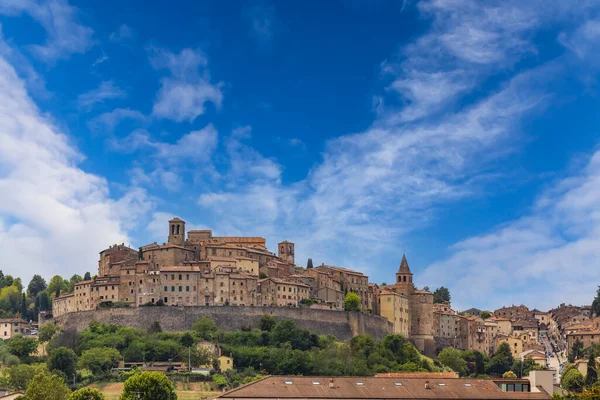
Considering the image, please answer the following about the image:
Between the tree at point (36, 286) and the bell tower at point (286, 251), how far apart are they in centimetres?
4855

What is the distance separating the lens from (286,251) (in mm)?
131625

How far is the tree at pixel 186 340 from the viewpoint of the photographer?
100 m

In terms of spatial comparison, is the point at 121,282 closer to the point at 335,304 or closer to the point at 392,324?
the point at 335,304

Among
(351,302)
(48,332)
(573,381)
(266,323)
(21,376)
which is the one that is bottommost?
(573,381)

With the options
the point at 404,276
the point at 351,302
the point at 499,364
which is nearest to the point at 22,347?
the point at 351,302

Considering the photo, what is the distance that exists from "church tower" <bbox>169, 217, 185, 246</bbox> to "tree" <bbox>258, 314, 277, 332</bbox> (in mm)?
17619

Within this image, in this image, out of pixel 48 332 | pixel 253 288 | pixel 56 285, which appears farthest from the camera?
pixel 56 285

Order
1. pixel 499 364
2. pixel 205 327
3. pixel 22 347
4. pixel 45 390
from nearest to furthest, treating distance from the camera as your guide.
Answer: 1. pixel 45 390
2. pixel 22 347
3. pixel 205 327
4. pixel 499 364

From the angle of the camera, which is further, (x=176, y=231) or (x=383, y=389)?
(x=176, y=231)

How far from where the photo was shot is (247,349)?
100 meters

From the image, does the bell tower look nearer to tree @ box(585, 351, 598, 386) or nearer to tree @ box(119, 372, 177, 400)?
tree @ box(585, 351, 598, 386)

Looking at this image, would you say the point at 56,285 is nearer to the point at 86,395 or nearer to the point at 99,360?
the point at 99,360

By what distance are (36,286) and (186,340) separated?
217ft

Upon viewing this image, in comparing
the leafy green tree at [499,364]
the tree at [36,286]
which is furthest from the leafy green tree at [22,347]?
the leafy green tree at [499,364]
